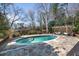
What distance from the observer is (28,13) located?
2.78 metres

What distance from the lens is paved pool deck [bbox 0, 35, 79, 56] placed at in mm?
2748

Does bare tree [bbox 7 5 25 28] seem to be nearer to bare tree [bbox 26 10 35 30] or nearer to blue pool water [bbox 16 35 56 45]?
bare tree [bbox 26 10 35 30]

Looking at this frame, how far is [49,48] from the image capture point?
2.77 metres

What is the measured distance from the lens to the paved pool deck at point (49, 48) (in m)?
2.75

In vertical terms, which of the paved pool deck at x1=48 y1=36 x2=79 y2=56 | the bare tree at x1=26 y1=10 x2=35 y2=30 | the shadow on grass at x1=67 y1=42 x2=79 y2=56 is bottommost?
the shadow on grass at x1=67 y1=42 x2=79 y2=56

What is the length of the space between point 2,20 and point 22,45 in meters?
0.35

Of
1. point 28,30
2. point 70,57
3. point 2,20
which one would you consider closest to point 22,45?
point 28,30

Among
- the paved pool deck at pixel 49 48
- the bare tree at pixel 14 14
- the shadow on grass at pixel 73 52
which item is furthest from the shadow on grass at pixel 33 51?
the bare tree at pixel 14 14

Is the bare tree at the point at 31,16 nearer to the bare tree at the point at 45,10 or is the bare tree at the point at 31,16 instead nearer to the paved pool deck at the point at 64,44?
the bare tree at the point at 45,10

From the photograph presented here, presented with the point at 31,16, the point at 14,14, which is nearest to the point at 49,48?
the point at 31,16

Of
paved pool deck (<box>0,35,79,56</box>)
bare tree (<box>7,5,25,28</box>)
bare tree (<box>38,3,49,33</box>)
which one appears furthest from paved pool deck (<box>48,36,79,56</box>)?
bare tree (<box>7,5,25,28</box>)

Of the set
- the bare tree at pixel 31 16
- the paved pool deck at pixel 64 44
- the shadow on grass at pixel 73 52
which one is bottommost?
the shadow on grass at pixel 73 52

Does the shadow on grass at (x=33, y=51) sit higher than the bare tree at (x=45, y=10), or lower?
lower

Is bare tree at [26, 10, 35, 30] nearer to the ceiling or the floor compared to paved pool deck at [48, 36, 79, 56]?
nearer to the ceiling
